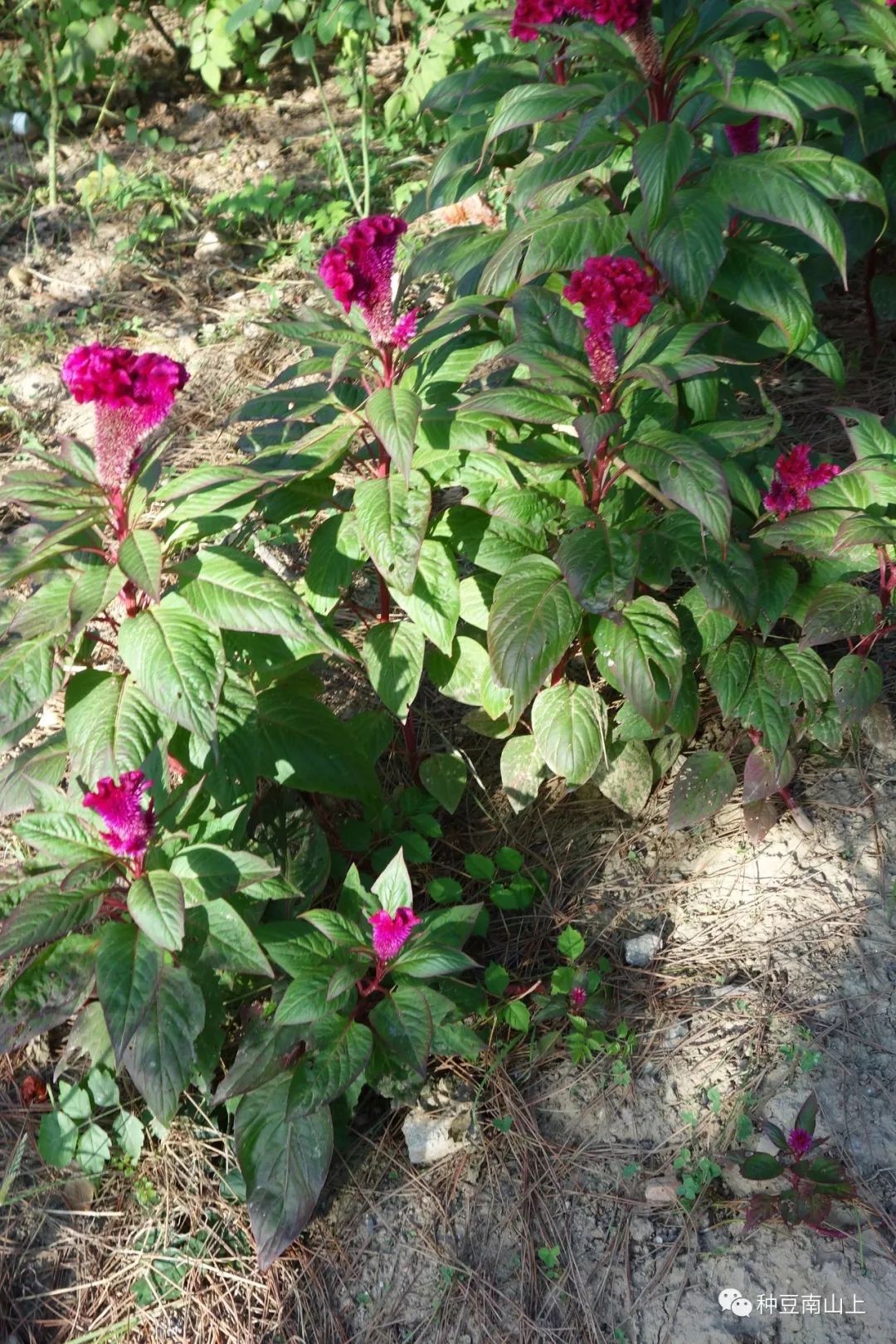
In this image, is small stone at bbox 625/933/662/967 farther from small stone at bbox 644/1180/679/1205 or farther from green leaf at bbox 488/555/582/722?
green leaf at bbox 488/555/582/722

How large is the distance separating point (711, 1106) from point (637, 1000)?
26cm

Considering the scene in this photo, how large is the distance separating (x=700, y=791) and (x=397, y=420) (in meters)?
0.97

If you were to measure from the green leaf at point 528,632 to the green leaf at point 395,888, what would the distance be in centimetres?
36

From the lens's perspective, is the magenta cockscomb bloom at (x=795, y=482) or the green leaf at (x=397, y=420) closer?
the green leaf at (x=397, y=420)

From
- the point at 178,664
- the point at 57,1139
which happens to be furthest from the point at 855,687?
the point at 57,1139

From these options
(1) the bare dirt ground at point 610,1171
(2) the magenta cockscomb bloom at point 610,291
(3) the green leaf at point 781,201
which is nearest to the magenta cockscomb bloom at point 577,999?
(1) the bare dirt ground at point 610,1171

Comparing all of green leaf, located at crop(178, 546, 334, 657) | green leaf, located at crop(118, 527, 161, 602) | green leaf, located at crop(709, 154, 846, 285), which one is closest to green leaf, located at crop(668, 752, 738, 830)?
green leaf, located at crop(178, 546, 334, 657)

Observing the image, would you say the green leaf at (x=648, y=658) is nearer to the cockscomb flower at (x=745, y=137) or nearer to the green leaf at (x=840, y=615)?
the green leaf at (x=840, y=615)

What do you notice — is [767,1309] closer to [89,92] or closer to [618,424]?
[618,424]

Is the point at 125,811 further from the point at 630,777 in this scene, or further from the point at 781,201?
the point at 781,201

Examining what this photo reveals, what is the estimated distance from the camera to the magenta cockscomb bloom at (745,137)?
2219 millimetres

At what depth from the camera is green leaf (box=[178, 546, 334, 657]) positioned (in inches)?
68.2

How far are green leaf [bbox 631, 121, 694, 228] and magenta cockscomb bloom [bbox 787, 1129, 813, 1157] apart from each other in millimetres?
1581

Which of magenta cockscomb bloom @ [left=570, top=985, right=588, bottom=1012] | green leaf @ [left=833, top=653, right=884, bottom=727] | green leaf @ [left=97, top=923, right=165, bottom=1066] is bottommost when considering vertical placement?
magenta cockscomb bloom @ [left=570, top=985, right=588, bottom=1012]
